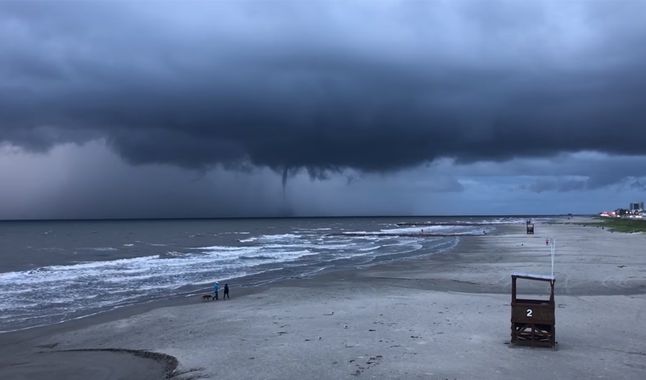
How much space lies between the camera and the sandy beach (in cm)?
1395

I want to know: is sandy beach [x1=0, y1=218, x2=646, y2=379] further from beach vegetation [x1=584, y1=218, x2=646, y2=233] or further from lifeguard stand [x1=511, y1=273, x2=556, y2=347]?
beach vegetation [x1=584, y1=218, x2=646, y2=233]

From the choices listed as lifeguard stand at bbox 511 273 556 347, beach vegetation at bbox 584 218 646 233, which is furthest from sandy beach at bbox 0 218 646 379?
beach vegetation at bbox 584 218 646 233

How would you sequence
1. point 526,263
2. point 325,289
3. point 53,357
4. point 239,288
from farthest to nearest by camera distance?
point 526,263 → point 239,288 → point 325,289 → point 53,357

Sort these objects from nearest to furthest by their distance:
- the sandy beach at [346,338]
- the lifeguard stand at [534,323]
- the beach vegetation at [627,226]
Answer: the sandy beach at [346,338]
the lifeguard stand at [534,323]
the beach vegetation at [627,226]

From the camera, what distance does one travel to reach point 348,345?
16359 mm

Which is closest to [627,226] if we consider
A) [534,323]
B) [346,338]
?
→ [534,323]

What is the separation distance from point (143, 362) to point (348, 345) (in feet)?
20.0

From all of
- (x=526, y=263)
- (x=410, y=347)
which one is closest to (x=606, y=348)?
(x=410, y=347)

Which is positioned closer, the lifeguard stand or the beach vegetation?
the lifeguard stand

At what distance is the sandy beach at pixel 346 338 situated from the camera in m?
13.9

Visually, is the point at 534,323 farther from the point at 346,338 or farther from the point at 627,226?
the point at 627,226

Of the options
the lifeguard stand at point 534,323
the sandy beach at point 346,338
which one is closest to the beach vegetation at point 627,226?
the sandy beach at point 346,338

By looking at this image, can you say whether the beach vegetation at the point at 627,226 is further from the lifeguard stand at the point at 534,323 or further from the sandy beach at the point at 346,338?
the lifeguard stand at the point at 534,323

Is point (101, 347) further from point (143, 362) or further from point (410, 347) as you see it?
point (410, 347)
